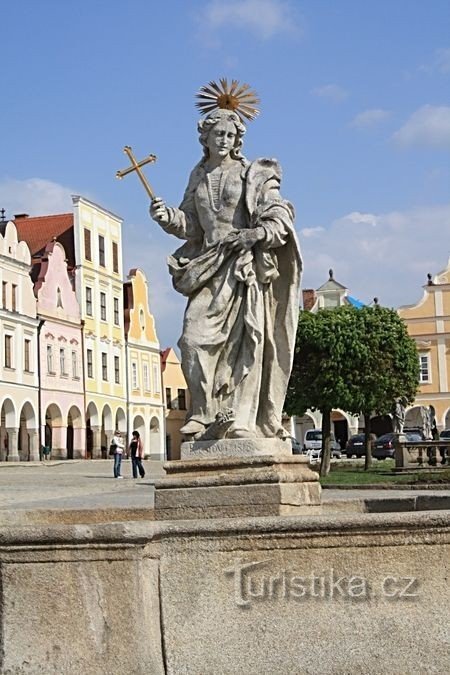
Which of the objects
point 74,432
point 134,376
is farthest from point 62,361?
point 134,376

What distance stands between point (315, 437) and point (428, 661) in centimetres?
5781

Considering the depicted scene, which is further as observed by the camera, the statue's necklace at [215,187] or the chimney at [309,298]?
the chimney at [309,298]

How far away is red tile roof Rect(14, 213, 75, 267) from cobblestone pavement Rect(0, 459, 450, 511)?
1884 cm

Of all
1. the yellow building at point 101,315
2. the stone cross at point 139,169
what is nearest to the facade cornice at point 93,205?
the yellow building at point 101,315

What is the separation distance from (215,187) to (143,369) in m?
67.0

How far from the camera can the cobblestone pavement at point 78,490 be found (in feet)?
65.2

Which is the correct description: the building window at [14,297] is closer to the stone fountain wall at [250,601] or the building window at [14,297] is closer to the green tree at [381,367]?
the green tree at [381,367]

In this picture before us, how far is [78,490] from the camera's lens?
28.0m

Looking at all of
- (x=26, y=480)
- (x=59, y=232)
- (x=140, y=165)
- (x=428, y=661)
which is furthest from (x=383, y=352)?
(x=428, y=661)

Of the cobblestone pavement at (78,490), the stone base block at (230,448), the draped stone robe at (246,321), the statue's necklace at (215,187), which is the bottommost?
the cobblestone pavement at (78,490)

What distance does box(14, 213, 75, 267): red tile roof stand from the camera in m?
65.9

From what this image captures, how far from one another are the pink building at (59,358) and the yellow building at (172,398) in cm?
1509

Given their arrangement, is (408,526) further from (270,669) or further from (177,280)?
(177,280)

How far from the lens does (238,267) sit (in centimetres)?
664
